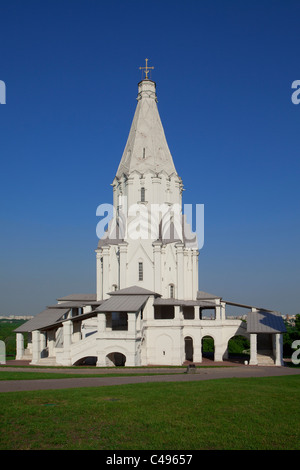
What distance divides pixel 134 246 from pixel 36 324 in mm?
12794

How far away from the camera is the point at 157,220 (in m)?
49.1

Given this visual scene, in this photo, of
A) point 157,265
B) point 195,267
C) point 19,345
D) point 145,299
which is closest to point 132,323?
point 145,299

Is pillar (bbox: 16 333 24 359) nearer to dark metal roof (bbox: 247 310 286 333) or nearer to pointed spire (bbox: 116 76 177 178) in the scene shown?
pointed spire (bbox: 116 76 177 178)

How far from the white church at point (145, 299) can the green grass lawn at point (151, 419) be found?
781 inches

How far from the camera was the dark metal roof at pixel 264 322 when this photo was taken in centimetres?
3975

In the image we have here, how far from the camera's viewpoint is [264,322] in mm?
41531

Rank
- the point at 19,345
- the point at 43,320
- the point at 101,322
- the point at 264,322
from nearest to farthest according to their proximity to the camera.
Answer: the point at 101,322 < the point at 264,322 < the point at 19,345 < the point at 43,320

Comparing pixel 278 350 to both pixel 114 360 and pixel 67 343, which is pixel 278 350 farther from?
pixel 67 343

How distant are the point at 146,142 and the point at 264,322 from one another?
2376 cm

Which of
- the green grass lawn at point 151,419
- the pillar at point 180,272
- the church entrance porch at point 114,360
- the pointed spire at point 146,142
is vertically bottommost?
the church entrance porch at point 114,360

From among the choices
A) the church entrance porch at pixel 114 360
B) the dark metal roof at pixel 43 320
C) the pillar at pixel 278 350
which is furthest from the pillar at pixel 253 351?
the dark metal roof at pixel 43 320

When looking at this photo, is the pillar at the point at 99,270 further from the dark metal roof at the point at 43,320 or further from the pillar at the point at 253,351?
the pillar at the point at 253,351

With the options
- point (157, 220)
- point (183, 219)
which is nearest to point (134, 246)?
point (157, 220)
